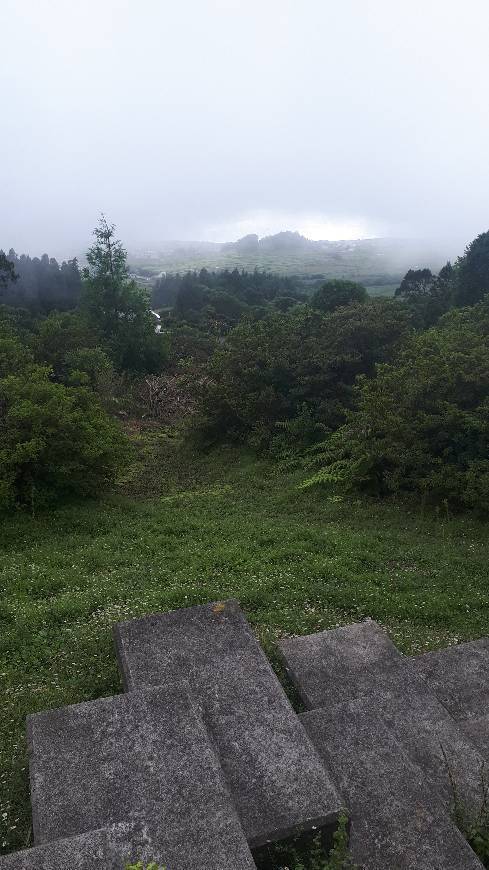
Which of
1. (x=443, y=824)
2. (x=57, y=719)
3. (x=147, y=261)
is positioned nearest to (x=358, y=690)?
(x=443, y=824)

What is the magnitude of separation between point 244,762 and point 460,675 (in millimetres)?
2733

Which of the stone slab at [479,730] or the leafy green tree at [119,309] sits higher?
the leafy green tree at [119,309]

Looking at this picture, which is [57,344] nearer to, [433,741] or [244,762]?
[244,762]

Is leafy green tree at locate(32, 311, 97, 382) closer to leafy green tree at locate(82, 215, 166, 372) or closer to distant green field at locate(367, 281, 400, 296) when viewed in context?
leafy green tree at locate(82, 215, 166, 372)

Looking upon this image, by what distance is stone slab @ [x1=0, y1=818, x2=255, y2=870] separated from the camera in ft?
10.9

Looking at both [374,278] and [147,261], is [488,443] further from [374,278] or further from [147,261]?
[147,261]

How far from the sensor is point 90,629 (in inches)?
280

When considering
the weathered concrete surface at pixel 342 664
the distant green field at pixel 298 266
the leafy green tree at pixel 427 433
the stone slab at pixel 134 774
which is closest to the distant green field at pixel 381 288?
the distant green field at pixel 298 266

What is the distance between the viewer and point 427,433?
13.2 metres

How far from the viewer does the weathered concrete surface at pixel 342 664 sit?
5.55 metres

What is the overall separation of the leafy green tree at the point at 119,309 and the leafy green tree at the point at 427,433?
17.3m

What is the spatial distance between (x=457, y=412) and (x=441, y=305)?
71.4ft

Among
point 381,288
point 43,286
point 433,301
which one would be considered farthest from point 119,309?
point 381,288

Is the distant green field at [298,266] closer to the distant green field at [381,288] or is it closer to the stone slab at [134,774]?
the distant green field at [381,288]
